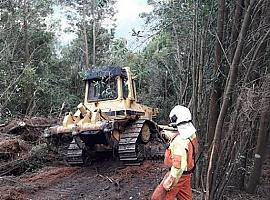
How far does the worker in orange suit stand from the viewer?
447 centimetres

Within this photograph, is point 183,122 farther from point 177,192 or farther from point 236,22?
point 236,22

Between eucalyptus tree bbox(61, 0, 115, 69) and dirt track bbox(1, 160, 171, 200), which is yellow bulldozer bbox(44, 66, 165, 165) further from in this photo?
eucalyptus tree bbox(61, 0, 115, 69)

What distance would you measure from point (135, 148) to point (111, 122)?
0.70 meters

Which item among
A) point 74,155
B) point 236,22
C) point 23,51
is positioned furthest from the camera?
point 23,51

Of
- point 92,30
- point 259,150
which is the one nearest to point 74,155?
point 259,150

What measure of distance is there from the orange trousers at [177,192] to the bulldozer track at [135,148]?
371 centimetres

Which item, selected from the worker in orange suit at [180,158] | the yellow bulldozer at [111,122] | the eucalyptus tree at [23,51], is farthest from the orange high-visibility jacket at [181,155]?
the eucalyptus tree at [23,51]

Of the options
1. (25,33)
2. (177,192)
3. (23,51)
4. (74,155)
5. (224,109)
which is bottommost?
(74,155)

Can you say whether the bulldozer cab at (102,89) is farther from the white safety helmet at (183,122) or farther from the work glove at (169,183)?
the work glove at (169,183)

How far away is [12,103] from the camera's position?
1775 cm

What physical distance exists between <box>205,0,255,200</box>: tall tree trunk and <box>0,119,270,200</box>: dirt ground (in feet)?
3.70

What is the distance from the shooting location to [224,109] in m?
4.60

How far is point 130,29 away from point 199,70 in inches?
43.8

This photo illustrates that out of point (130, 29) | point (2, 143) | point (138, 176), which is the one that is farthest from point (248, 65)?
point (2, 143)
